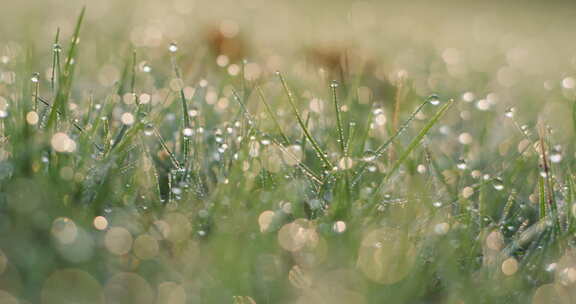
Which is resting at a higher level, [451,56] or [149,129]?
[149,129]

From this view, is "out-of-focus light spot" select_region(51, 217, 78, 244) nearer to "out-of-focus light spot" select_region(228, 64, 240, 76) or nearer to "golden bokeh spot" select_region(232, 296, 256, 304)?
"golden bokeh spot" select_region(232, 296, 256, 304)

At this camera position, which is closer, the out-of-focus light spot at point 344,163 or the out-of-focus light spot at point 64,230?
the out-of-focus light spot at point 64,230

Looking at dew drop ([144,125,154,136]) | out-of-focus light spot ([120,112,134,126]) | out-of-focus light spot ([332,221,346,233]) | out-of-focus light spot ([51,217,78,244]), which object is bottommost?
out-of-focus light spot ([332,221,346,233])

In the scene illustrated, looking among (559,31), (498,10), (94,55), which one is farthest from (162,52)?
(498,10)

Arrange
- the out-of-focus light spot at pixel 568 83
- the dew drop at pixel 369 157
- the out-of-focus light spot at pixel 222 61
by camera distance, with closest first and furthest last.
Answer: the dew drop at pixel 369 157
the out-of-focus light spot at pixel 222 61
the out-of-focus light spot at pixel 568 83

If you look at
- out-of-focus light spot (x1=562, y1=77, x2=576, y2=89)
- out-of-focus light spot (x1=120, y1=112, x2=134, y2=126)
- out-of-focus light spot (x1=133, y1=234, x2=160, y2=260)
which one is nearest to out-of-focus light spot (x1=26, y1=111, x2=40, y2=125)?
out-of-focus light spot (x1=120, y1=112, x2=134, y2=126)

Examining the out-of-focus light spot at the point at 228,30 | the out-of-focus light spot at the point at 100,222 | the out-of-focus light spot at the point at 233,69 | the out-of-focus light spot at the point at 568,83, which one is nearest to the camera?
the out-of-focus light spot at the point at 100,222

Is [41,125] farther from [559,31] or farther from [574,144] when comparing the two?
[559,31]

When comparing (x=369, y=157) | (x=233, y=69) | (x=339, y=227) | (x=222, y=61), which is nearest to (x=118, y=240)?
(x=339, y=227)

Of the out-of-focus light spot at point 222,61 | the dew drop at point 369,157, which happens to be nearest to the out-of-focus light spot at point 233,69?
the out-of-focus light spot at point 222,61

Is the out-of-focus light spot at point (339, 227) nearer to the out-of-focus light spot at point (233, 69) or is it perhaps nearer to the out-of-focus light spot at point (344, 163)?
the out-of-focus light spot at point (344, 163)

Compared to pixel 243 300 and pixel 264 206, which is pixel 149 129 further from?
pixel 243 300

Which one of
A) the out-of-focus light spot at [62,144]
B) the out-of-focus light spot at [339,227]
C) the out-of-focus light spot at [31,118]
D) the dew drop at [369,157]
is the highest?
the out-of-focus light spot at [31,118]
